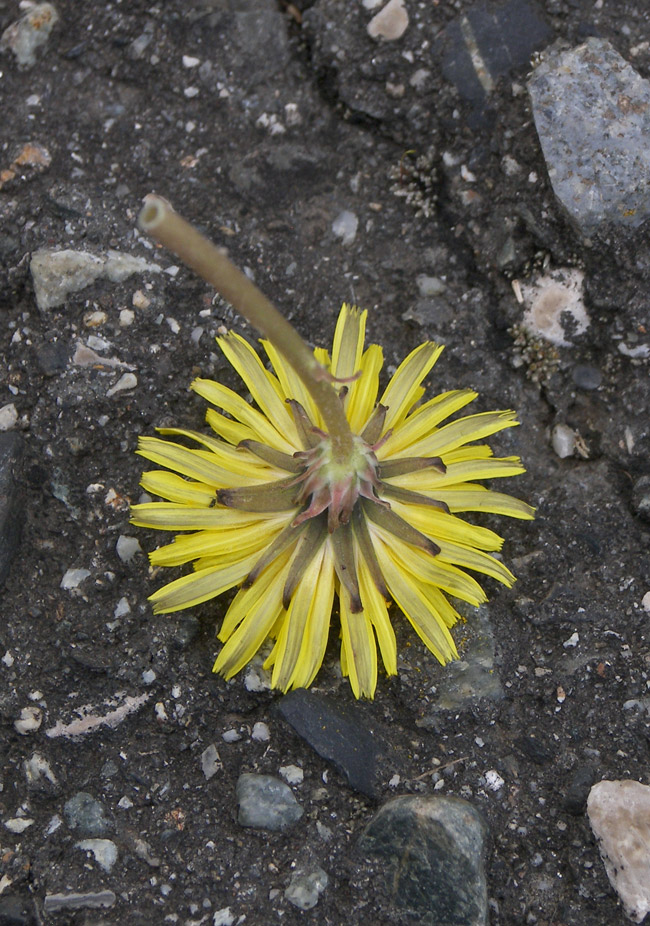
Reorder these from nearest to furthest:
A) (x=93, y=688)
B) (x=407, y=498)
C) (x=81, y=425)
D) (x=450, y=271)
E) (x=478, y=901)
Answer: (x=478, y=901) < (x=407, y=498) < (x=93, y=688) < (x=81, y=425) < (x=450, y=271)

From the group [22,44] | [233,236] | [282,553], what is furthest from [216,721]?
[22,44]

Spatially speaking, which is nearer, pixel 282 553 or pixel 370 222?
pixel 282 553

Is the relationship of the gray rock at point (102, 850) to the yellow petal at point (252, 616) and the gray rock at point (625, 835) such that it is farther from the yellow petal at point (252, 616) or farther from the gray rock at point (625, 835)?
the gray rock at point (625, 835)

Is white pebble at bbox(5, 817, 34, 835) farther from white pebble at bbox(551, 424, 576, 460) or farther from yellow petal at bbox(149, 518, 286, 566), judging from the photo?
white pebble at bbox(551, 424, 576, 460)

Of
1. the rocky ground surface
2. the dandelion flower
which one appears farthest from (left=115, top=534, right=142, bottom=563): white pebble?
the dandelion flower

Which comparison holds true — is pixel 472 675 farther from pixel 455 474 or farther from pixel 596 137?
pixel 596 137

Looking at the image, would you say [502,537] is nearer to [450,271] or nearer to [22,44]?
[450,271]
